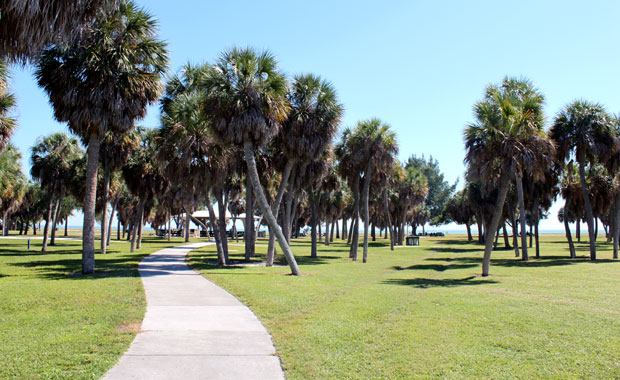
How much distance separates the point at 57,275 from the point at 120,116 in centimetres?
627

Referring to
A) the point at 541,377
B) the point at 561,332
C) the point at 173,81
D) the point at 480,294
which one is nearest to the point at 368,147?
the point at 173,81

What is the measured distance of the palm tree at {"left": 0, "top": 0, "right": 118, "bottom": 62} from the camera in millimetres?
6233

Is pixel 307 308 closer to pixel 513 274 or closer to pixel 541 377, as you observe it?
pixel 541 377

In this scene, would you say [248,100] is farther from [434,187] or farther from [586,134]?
[434,187]

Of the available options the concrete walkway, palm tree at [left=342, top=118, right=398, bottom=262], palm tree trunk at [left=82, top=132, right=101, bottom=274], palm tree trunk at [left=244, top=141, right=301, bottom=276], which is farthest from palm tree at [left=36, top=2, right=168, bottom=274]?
palm tree at [left=342, top=118, right=398, bottom=262]

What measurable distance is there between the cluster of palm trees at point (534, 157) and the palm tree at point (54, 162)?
1113 inches

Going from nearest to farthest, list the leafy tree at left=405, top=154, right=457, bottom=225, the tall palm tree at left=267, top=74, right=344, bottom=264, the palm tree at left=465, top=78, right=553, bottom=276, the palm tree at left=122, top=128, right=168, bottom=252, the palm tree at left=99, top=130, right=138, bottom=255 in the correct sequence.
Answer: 1. the palm tree at left=465, top=78, right=553, bottom=276
2. the tall palm tree at left=267, top=74, right=344, bottom=264
3. the palm tree at left=99, top=130, right=138, bottom=255
4. the palm tree at left=122, top=128, right=168, bottom=252
5. the leafy tree at left=405, top=154, right=457, bottom=225

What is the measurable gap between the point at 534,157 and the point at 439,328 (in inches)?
457

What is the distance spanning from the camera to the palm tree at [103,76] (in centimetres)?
1527

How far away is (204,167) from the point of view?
21.7 metres

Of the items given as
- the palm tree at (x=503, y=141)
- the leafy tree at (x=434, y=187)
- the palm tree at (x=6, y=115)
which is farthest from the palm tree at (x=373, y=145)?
the leafy tree at (x=434, y=187)

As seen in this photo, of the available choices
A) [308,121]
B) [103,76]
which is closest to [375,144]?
[308,121]

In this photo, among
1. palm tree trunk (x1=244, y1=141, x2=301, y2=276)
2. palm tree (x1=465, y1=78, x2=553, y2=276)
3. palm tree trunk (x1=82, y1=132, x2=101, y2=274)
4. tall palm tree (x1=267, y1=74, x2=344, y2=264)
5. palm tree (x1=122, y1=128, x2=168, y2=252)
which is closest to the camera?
palm tree trunk (x1=82, y1=132, x2=101, y2=274)

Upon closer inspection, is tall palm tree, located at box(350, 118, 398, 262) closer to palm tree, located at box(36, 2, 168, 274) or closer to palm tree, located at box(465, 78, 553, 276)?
palm tree, located at box(465, 78, 553, 276)
